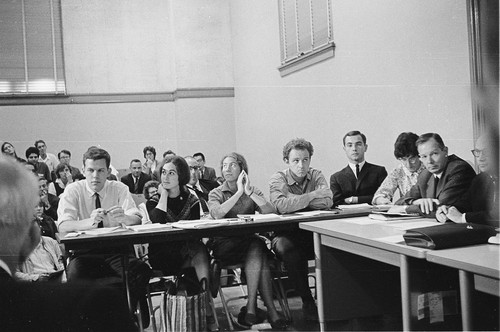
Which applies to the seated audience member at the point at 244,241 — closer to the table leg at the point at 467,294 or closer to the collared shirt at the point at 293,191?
the collared shirt at the point at 293,191

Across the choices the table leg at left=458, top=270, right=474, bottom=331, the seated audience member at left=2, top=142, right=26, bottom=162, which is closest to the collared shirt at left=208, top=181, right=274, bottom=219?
the seated audience member at left=2, top=142, right=26, bottom=162

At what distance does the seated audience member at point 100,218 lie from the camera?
168cm

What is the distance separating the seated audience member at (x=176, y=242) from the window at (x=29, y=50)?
0.74 meters

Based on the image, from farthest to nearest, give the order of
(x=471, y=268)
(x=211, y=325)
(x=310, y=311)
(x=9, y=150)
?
1. (x=310, y=311)
2. (x=211, y=325)
3. (x=9, y=150)
4. (x=471, y=268)

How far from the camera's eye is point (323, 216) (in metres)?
2.25

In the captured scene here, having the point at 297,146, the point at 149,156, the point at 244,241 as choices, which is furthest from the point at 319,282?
the point at 149,156

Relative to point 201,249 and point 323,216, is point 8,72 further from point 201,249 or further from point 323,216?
point 323,216

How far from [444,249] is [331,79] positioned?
47.4 inches

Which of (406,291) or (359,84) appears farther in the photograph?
(359,84)

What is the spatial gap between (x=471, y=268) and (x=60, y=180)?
3.69 feet

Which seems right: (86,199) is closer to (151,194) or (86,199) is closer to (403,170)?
(151,194)

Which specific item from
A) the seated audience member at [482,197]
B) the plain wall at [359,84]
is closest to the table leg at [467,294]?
the seated audience member at [482,197]

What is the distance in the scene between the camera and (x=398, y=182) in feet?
7.36

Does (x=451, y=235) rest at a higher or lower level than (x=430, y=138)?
lower
